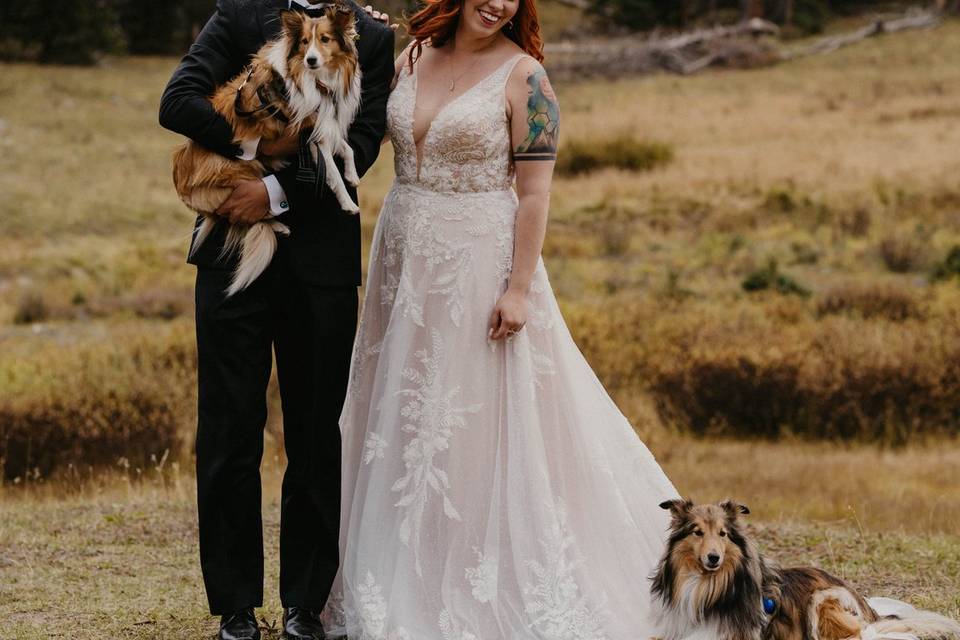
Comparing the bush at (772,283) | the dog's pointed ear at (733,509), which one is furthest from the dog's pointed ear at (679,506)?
the bush at (772,283)

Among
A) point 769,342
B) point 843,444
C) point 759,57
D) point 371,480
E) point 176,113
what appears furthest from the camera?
point 759,57

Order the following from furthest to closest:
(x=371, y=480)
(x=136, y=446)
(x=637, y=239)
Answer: (x=637, y=239), (x=136, y=446), (x=371, y=480)

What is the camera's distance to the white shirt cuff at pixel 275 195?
459cm

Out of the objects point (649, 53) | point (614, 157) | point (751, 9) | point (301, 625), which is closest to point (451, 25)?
point (301, 625)

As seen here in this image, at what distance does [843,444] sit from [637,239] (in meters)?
8.04

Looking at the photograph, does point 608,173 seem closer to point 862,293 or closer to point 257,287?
point 862,293

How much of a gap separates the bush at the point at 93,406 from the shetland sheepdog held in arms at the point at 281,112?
539 centimetres

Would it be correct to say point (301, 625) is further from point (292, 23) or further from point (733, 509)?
point (292, 23)

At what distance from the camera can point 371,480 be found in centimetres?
517

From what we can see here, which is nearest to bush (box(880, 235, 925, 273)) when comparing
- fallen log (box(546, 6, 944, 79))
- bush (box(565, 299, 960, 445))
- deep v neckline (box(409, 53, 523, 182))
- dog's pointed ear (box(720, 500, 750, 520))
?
bush (box(565, 299, 960, 445))

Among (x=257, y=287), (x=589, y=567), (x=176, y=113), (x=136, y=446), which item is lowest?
(x=136, y=446)

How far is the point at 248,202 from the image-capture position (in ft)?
15.0

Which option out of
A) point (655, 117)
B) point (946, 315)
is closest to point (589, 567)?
point (946, 315)

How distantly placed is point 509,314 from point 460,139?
2.31 feet
